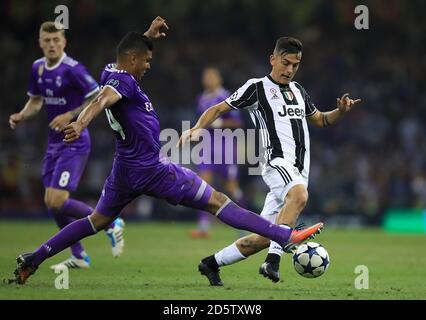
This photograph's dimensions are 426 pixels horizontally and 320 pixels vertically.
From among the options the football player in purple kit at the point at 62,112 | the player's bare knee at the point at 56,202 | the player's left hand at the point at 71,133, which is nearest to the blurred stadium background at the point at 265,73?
the football player in purple kit at the point at 62,112

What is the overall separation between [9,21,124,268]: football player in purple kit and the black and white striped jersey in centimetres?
245

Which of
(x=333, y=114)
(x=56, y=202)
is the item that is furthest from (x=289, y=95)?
(x=56, y=202)

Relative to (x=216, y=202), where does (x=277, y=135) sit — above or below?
above

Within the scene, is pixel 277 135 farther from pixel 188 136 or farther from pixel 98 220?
pixel 98 220

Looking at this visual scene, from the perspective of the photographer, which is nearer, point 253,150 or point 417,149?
point 253,150

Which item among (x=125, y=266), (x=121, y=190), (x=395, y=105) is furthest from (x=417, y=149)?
(x=121, y=190)

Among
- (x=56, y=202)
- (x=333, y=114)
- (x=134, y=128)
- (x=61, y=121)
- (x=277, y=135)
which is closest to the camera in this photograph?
(x=134, y=128)

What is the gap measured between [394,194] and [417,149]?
1603 millimetres

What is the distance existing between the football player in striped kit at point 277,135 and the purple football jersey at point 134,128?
64 centimetres

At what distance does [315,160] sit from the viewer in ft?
70.6

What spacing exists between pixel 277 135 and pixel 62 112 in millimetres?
3133

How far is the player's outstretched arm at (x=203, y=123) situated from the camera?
26.8 ft

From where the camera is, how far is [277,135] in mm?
8664
